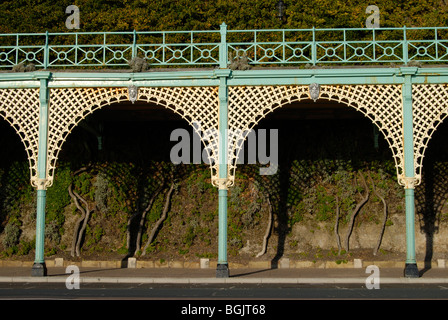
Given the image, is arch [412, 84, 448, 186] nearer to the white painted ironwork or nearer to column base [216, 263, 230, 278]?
the white painted ironwork

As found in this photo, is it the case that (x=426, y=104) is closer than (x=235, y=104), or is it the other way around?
(x=426, y=104)

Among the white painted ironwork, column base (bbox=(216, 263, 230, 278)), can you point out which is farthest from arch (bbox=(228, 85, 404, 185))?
column base (bbox=(216, 263, 230, 278))

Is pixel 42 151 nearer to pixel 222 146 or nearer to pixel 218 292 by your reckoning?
pixel 222 146

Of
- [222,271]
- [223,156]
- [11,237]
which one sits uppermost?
[223,156]

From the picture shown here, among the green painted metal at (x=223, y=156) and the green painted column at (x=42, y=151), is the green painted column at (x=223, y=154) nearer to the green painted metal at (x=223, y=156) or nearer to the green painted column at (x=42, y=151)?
the green painted metal at (x=223, y=156)

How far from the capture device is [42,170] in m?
11.2

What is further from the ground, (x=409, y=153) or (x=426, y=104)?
(x=426, y=104)

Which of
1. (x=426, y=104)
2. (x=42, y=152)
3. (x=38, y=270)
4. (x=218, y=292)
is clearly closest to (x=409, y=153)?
(x=426, y=104)

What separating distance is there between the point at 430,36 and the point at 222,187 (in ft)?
28.0

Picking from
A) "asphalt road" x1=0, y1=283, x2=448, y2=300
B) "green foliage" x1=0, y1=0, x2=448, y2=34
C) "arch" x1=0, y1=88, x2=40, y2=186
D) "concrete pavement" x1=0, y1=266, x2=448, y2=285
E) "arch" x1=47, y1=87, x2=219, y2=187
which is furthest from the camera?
"green foliage" x1=0, y1=0, x2=448, y2=34

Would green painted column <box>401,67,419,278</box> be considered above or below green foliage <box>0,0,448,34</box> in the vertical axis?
below

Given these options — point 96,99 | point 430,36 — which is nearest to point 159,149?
point 96,99

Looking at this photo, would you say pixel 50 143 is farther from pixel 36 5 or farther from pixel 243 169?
pixel 36 5

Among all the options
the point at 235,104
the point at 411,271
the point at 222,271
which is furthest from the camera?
the point at 235,104
